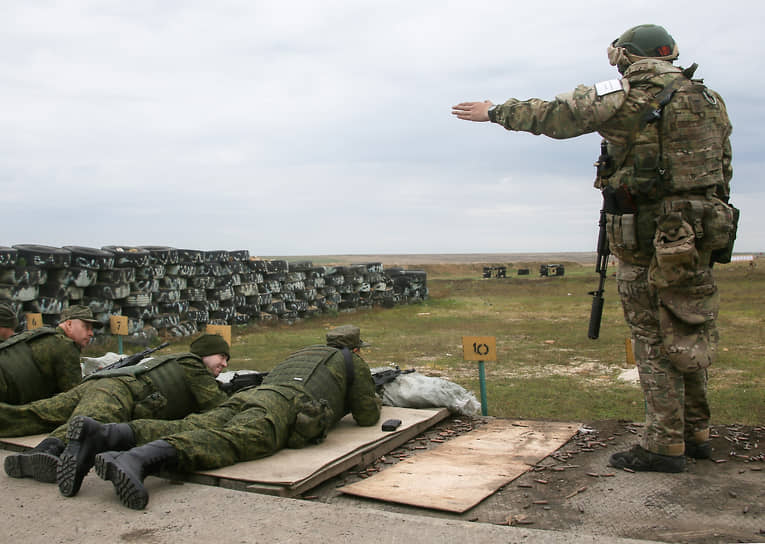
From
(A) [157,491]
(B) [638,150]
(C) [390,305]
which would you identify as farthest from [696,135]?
(C) [390,305]

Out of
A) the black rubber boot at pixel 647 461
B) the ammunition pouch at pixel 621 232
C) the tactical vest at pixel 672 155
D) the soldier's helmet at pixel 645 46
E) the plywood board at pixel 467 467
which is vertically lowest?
the plywood board at pixel 467 467

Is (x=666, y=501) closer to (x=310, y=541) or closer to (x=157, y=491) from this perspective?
(x=310, y=541)

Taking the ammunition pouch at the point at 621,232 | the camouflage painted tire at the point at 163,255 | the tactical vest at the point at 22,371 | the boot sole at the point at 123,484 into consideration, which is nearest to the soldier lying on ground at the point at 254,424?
the boot sole at the point at 123,484

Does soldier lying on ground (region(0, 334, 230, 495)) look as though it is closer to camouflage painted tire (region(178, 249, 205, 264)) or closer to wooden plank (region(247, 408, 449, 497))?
wooden plank (region(247, 408, 449, 497))

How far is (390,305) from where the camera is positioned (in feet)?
68.4

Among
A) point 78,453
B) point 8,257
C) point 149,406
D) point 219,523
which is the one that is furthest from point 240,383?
point 8,257

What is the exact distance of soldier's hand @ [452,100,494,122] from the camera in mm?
4188

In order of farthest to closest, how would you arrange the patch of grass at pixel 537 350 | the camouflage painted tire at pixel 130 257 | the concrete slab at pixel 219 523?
the camouflage painted tire at pixel 130 257 < the patch of grass at pixel 537 350 < the concrete slab at pixel 219 523

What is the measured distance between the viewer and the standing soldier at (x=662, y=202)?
384 cm

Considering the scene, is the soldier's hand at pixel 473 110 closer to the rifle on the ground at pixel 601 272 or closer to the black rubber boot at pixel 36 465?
the rifle on the ground at pixel 601 272

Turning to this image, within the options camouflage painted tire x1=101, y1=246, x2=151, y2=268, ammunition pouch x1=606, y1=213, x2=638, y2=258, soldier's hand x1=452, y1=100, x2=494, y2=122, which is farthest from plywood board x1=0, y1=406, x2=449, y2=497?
camouflage painted tire x1=101, y1=246, x2=151, y2=268

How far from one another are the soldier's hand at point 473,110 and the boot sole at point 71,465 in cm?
289

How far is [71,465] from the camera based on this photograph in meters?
3.43

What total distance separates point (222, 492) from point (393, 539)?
43.5 inches
